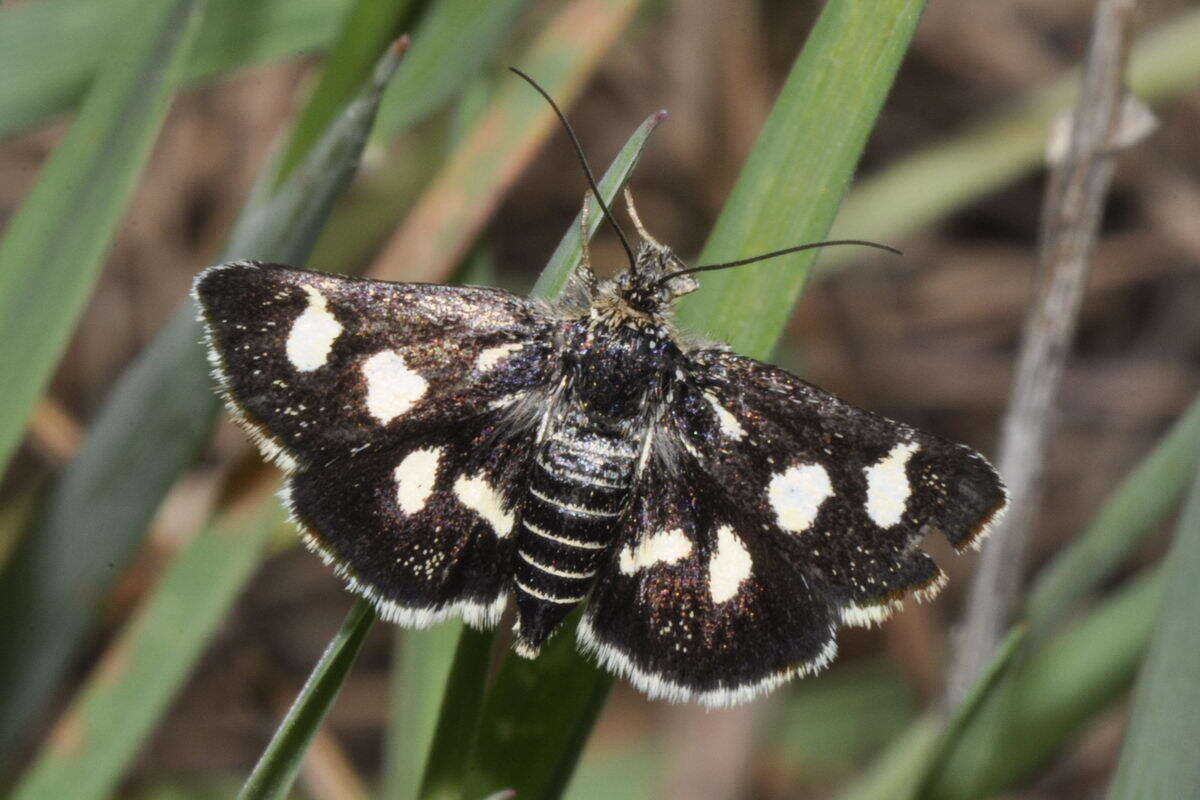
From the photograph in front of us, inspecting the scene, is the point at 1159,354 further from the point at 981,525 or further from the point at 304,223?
the point at 304,223

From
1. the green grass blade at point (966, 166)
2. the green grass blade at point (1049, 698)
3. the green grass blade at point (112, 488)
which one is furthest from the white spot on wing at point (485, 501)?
the green grass blade at point (966, 166)

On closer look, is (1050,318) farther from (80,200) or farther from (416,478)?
(80,200)

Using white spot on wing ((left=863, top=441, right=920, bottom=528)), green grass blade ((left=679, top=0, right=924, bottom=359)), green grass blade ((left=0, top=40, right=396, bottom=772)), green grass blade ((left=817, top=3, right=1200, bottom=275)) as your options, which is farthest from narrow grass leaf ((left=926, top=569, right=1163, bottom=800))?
green grass blade ((left=817, top=3, right=1200, bottom=275))

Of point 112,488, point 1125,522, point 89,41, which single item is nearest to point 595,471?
point 112,488

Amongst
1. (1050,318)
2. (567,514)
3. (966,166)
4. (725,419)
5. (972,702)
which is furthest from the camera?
(966,166)

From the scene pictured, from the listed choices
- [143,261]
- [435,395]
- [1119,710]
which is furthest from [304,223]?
[1119,710]

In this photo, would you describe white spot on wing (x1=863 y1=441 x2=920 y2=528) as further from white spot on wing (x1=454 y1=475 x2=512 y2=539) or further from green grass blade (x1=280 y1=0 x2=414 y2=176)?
green grass blade (x1=280 y1=0 x2=414 y2=176)
